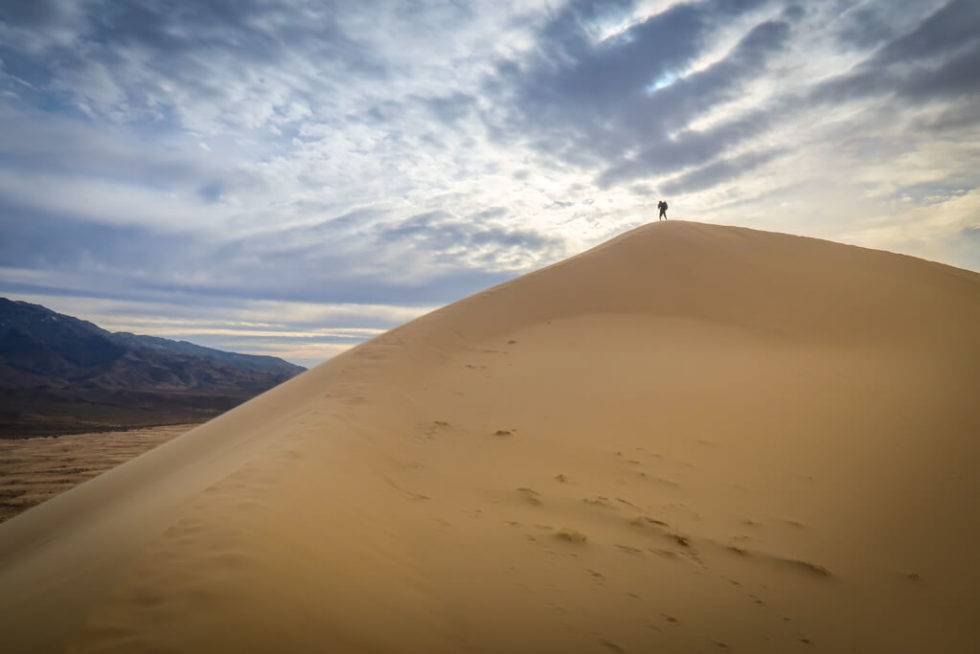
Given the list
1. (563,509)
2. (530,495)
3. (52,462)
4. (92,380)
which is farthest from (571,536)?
(92,380)

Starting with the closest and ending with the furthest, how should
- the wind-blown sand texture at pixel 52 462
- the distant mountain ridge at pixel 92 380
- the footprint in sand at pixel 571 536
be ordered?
the footprint in sand at pixel 571 536 < the wind-blown sand texture at pixel 52 462 < the distant mountain ridge at pixel 92 380

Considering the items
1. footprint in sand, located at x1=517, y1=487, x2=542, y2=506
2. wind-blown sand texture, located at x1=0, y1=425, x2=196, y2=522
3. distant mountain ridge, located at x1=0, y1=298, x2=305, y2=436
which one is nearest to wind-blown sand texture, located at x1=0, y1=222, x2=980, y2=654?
footprint in sand, located at x1=517, y1=487, x2=542, y2=506

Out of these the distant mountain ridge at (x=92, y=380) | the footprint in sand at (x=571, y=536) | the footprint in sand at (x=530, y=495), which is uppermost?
the footprint in sand at (x=530, y=495)

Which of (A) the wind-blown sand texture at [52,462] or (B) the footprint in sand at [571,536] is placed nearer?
(B) the footprint in sand at [571,536]

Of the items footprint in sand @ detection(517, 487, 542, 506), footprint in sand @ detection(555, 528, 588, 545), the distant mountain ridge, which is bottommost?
the distant mountain ridge

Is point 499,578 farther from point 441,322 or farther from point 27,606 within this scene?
point 441,322

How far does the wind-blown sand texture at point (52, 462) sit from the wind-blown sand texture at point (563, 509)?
4372 mm

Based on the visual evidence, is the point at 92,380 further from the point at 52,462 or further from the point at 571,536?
the point at 571,536

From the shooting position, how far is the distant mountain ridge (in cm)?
3142

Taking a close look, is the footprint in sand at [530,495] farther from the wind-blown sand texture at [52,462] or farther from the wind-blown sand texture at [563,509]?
the wind-blown sand texture at [52,462]

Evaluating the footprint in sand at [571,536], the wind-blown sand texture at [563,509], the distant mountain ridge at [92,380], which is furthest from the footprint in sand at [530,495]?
the distant mountain ridge at [92,380]

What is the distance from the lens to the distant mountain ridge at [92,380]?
31422 millimetres

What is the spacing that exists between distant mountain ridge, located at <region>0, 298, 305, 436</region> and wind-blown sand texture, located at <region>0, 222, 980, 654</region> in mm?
27617

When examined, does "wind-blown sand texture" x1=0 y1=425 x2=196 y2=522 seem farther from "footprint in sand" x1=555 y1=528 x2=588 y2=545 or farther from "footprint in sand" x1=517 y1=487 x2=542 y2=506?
"footprint in sand" x1=555 y1=528 x2=588 y2=545
